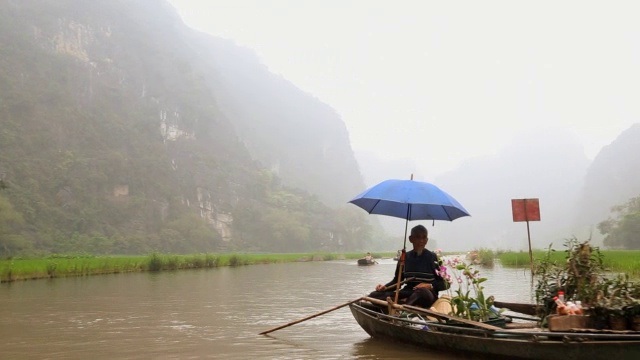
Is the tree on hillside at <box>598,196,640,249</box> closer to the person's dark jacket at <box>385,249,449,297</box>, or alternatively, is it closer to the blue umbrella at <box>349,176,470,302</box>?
the blue umbrella at <box>349,176,470,302</box>

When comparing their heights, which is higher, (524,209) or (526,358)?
(524,209)

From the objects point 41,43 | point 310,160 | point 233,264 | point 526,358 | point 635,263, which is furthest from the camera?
Result: point 310,160

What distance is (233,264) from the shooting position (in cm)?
3356

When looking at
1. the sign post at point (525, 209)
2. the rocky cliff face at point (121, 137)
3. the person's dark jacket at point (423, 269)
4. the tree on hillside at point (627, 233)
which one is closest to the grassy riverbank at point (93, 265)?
the person's dark jacket at point (423, 269)

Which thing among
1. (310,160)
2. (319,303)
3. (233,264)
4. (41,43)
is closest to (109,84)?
(41,43)

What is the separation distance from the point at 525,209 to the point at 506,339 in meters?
7.50

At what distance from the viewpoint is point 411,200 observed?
659cm

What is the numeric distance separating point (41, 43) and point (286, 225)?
4044 centimetres

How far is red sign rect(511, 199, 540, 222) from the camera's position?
12.1 meters

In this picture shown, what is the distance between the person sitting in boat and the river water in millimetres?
714

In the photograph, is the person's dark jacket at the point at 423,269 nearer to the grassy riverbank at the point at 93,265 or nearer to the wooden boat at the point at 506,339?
the wooden boat at the point at 506,339

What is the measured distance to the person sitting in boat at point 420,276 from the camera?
7.14 m

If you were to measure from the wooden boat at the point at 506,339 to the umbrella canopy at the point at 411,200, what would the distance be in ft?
4.65

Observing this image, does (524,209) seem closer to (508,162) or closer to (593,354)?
(593,354)
